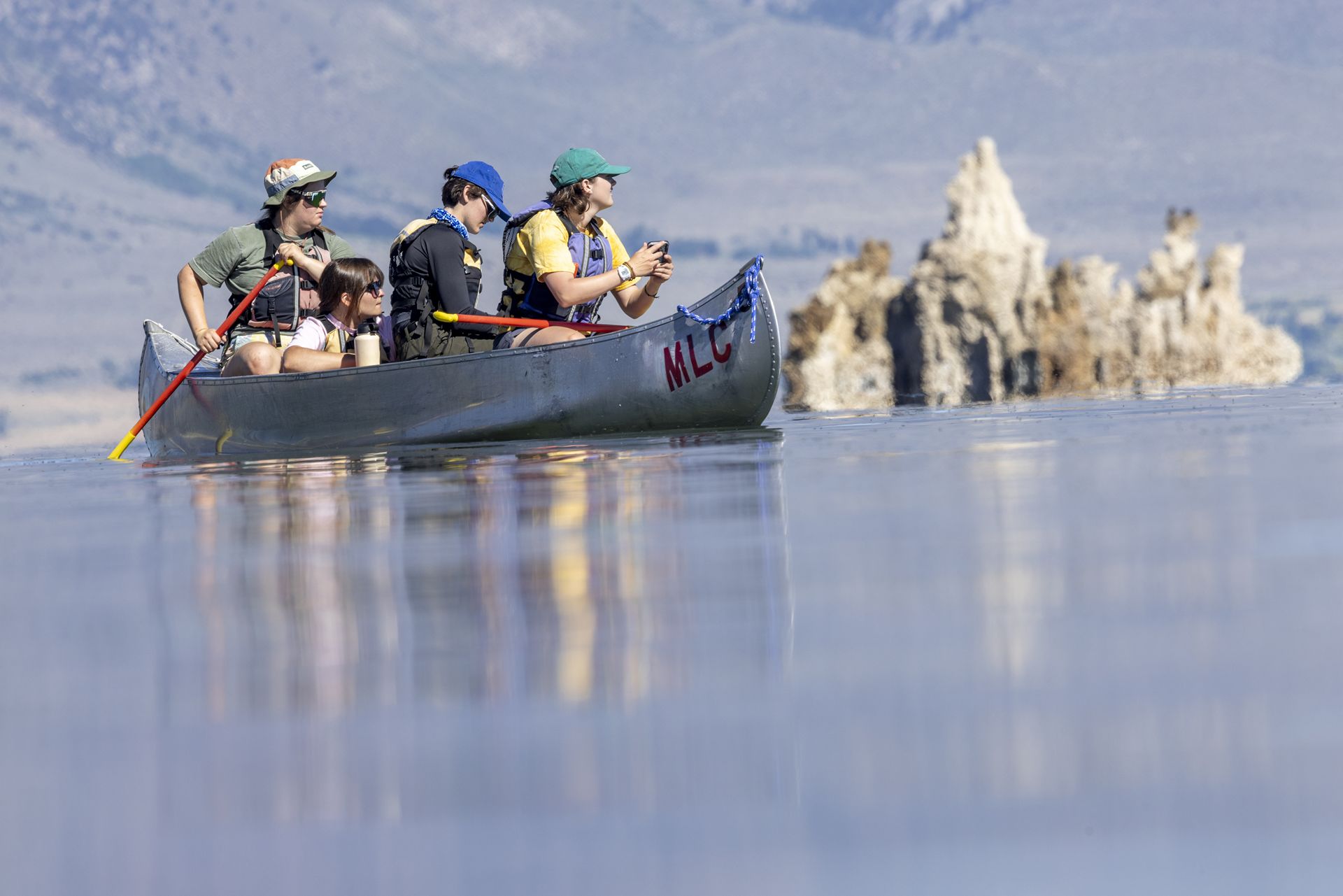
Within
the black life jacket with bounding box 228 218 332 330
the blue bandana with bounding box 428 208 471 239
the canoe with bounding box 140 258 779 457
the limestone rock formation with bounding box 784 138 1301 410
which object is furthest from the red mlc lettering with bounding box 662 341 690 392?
the limestone rock formation with bounding box 784 138 1301 410

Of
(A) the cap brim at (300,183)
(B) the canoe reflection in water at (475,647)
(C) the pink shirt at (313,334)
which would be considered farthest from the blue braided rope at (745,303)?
(B) the canoe reflection in water at (475,647)

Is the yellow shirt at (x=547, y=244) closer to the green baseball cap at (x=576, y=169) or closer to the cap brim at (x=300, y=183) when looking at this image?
the green baseball cap at (x=576, y=169)

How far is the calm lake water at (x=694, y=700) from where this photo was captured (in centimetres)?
302

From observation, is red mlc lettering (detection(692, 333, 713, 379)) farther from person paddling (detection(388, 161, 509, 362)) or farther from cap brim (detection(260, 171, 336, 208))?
cap brim (detection(260, 171, 336, 208))

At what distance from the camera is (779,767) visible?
3.42 m

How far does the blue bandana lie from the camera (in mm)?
12836

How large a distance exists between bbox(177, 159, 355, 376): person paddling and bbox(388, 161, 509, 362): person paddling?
1.91ft

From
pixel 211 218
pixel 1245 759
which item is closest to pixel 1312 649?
pixel 1245 759

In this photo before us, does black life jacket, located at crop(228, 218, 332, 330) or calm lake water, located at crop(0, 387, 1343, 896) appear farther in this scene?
black life jacket, located at crop(228, 218, 332, 330)

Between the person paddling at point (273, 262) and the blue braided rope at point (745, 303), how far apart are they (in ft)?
7.27

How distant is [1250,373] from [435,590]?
3805 centimetres

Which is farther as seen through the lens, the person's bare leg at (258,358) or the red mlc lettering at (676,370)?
the person's bare leg at (258,358)

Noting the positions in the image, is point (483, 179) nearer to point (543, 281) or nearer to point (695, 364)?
point (543, 281)

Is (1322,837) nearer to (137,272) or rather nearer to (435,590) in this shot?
(435,590)
